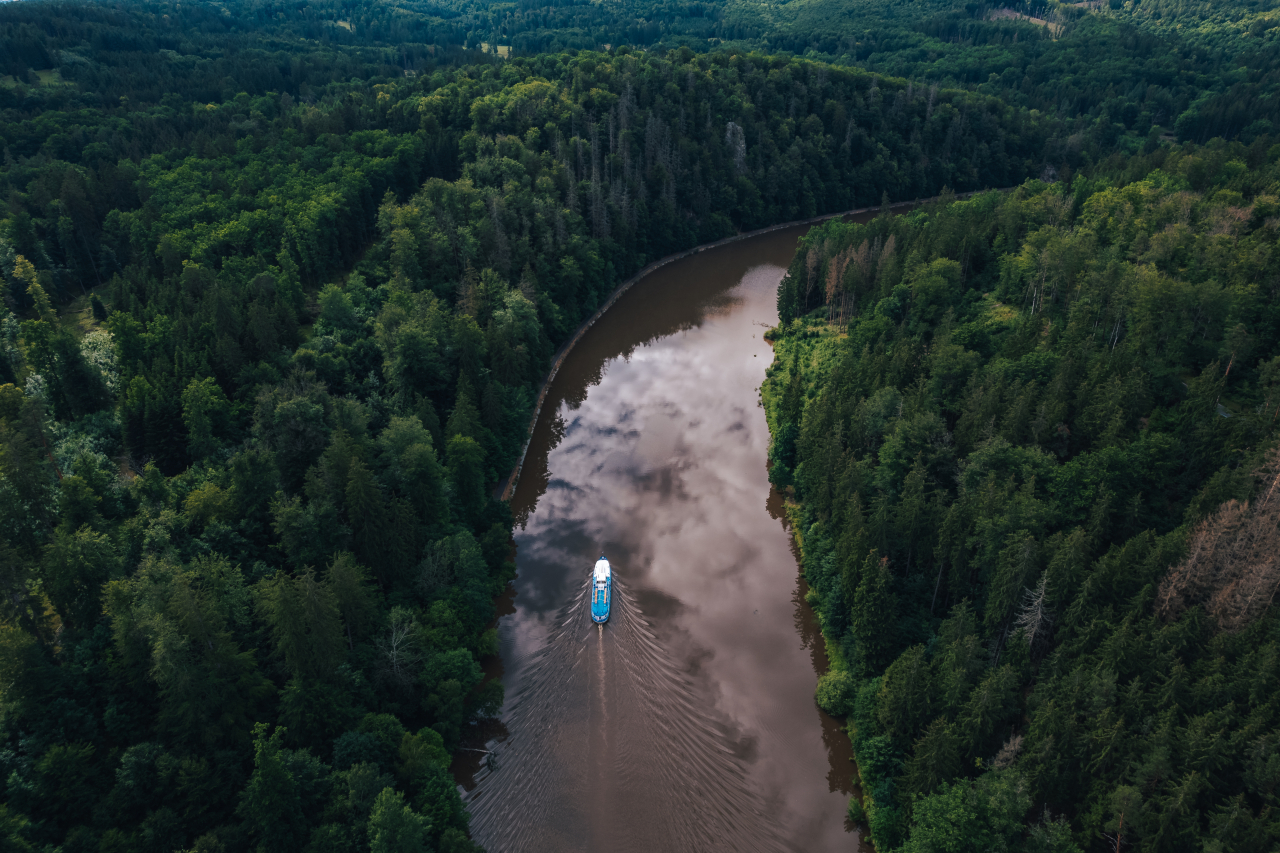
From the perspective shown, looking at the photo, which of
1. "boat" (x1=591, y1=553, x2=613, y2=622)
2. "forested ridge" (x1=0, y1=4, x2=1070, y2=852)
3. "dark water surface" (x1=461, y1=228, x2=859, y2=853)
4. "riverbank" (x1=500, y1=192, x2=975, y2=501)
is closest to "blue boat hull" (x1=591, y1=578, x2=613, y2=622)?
"boat" (x1=591, y1=553, x2=613, y2=622)

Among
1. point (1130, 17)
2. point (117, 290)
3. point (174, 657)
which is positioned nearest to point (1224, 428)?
point (174, 657)

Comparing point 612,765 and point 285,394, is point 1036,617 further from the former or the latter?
point 285,394

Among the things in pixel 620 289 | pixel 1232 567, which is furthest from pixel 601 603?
pixel 620 289

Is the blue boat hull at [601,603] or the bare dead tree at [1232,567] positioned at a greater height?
the bare dead tree at [1232,567]

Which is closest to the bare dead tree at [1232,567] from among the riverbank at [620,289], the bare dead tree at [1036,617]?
the bare dead tree at [1036,617]

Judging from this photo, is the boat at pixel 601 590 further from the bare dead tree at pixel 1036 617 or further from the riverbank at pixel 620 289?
the bare dead tree at pixel 1036 617
